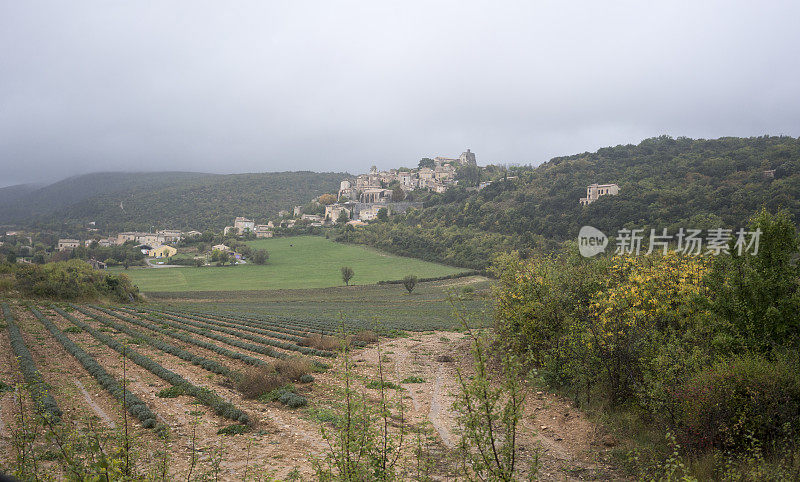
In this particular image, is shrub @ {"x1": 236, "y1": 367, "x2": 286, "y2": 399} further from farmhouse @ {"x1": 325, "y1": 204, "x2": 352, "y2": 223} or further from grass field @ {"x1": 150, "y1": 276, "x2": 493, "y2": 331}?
farmhouse @ {"x1": 325, "y1": 204, "x2": 352, "y2": 223}

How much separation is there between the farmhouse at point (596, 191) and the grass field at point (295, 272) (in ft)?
106

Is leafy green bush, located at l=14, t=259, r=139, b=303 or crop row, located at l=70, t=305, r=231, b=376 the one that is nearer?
crop row, located at l=70, t=305, r=231, b=376

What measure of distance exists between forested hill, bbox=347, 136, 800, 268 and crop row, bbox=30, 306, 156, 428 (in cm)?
5770

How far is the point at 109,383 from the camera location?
11734mm

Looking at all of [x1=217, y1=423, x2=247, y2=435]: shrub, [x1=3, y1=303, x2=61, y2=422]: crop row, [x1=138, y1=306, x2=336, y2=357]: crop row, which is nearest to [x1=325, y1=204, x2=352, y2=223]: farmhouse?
[x1=138, y1=306, x2=336, y2=357]: crop row

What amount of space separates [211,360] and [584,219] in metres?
71.8

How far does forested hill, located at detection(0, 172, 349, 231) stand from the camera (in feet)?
472

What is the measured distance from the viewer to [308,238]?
385 ft

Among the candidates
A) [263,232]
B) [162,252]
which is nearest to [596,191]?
[263,232]

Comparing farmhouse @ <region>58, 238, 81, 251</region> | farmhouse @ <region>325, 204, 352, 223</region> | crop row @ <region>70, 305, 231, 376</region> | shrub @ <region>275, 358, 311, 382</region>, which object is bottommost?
farmhouse @ <region>58, 238, 81, 251</region>

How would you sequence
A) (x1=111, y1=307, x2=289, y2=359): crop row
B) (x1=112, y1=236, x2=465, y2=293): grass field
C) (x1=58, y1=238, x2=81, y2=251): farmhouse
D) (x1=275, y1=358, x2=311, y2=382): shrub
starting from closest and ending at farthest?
(x1=275, y1=358, x2=311, y2=382): shrub
(x1=111, y1=307, x2=289, y2=359): crop row
(x1=112, y1=236, x2=465, y2=293): grass field
(x1=58, y1=238, x2=81, y2=251): farmhouse

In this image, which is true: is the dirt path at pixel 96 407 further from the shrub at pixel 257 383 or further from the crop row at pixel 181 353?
the crop row at pixel 181 353

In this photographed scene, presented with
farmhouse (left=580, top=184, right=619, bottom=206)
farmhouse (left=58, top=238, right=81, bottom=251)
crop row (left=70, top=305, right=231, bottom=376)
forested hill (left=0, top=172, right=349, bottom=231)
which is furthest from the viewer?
forested hill (left=0, top=172, right=349, bottom=231)

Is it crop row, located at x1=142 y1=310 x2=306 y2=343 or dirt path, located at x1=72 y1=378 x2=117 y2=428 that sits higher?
dirt path, located at x1=72 y1=378 x2=117 y2=428
